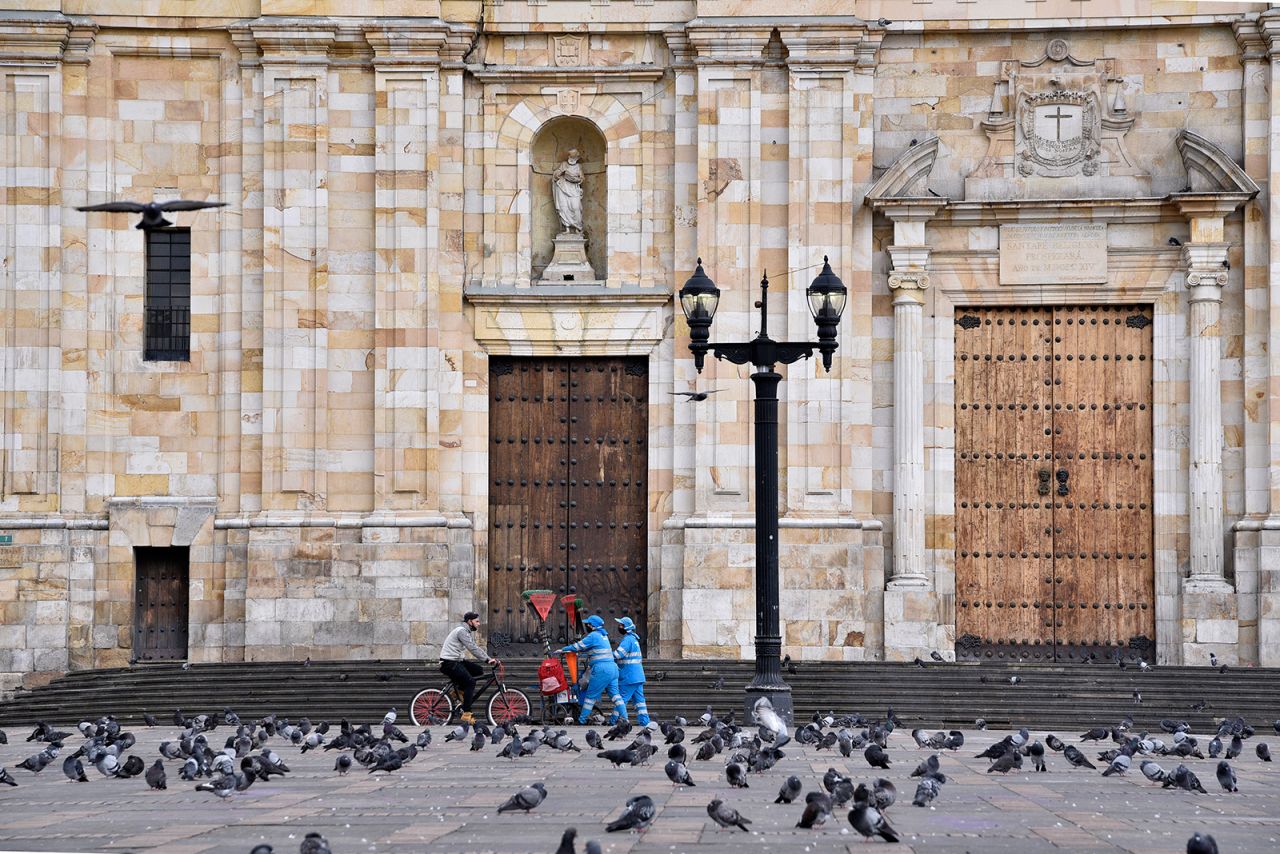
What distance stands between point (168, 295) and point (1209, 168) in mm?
14361

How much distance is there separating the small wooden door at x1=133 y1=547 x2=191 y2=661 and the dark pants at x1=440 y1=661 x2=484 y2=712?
22.2 ft

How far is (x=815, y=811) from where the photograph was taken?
44.0 ft

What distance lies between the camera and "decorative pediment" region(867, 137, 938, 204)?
90.7 ft

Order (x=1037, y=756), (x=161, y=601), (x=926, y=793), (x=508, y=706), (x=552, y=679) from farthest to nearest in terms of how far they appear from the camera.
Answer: (x=161, y=601) < (x=508, y=706) < (x=552, y=679) < (x=1037, y=756) < (x=926, y=793)

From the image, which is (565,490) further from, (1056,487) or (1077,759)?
(1077,759)

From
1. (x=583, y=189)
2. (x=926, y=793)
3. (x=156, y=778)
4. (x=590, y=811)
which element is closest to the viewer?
(x=590, y=811)

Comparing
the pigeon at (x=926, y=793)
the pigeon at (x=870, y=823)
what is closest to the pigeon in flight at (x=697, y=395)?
the pigeon at (x=926, y=793)

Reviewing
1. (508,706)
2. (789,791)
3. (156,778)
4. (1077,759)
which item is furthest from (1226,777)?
(508,706)

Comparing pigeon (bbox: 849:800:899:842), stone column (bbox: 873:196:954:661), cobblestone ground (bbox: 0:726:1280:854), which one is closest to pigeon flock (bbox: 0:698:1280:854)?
pigeon (bbox: 849:800:899:842)

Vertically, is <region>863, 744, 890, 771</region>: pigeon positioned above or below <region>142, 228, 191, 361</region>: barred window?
below

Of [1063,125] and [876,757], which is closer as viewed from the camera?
[876,757]

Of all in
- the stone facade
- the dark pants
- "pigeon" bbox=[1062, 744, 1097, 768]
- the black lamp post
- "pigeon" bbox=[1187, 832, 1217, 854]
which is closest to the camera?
"pigeon" bbox=[1187, 832, 1217, 854]

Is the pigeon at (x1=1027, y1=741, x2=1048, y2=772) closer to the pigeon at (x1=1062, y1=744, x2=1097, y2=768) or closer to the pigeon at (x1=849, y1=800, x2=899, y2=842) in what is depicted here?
the pigeon at (x1=1062, y1=744, x2=1097, y2=768)

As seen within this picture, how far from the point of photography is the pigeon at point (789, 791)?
1467cm
